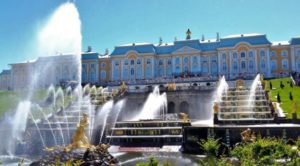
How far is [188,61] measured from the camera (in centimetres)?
6819

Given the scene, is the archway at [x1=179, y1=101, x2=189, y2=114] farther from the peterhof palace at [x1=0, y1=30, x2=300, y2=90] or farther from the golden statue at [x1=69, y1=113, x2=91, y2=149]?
the golden statue at [x1=69, y1=113, x2=91, y2=149]

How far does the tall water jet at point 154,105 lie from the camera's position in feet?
128

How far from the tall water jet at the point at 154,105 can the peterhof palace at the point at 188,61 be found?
17.9m

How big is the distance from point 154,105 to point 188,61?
28829 mm

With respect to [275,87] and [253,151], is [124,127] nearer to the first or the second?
[253,151]

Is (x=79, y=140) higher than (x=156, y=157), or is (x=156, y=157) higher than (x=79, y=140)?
(x=79, y=140)

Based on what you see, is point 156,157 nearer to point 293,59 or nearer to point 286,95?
point 286,95

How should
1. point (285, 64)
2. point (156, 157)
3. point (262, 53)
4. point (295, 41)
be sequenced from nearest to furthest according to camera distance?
point (156, 157) < point (295, 41) < point (262, 53) < point (285, 64)

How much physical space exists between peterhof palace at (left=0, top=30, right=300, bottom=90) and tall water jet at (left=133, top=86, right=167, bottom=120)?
704 inches

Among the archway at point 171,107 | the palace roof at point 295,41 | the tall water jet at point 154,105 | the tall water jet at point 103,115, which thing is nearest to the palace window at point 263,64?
the palace roof at point 295,41

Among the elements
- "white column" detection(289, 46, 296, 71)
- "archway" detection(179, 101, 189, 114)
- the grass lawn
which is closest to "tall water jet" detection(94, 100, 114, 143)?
"archway" detection(179, 101, 189, 114)

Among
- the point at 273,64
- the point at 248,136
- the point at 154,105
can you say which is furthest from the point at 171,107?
the point at 273,64

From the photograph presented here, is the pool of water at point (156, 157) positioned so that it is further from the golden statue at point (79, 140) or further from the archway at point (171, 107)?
the archway at point (171, 107)

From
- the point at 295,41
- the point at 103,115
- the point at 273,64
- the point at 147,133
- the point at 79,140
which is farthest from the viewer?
the point at 273,64
